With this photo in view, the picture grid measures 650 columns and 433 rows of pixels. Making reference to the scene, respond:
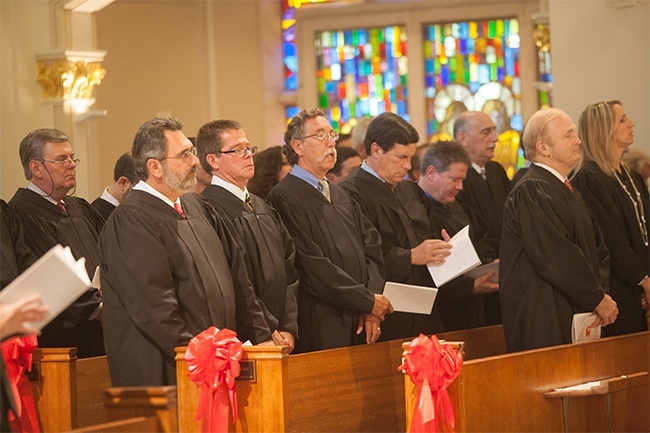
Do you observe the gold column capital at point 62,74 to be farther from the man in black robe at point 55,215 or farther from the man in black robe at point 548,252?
the man in black robe at point 548,252

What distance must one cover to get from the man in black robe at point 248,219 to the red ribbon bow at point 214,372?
95 centimetres

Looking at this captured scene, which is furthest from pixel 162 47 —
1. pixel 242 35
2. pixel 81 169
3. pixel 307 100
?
pixel 81 169

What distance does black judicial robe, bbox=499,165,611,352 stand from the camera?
19.1 ft

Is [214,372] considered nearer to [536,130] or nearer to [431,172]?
[536,130]

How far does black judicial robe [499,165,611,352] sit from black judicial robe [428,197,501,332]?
2.46 feet

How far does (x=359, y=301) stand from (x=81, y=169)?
402 centimetres

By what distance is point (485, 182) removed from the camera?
7848mm

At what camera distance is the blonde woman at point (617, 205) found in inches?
256

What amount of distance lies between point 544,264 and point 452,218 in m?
1.38

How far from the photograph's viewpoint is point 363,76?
13820 millimetres

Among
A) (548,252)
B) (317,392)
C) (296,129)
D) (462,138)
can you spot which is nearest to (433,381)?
(317,392)

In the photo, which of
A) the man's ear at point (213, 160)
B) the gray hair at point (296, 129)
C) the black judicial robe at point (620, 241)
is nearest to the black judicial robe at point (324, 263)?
the gray hair at point (296, 129)

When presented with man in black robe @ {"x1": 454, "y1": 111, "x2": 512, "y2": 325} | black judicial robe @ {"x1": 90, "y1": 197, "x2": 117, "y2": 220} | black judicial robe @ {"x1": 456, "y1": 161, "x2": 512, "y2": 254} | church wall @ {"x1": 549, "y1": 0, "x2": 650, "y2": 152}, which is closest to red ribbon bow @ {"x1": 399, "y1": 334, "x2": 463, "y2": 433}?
black judicial robe @ {"x1": 90, "y1": 197, "x2": 117, "y2": 220}

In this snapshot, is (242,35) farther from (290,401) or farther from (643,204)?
(290,401)
